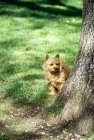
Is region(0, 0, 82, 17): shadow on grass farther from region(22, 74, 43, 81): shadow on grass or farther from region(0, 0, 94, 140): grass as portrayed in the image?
region(22, 74, 43, 81): shadow on grass

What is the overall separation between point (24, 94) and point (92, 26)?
2.25 meters

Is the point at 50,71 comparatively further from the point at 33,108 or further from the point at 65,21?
the point at 65,21

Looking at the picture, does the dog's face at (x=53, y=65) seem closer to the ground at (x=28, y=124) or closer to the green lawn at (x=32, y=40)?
the green lawn at (x=32, y=40)

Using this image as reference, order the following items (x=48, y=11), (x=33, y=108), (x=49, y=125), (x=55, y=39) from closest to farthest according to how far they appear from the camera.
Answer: (x=49, y=125) < (x=33, y=108) < (x=55, y=39) < (x=48, y=11)

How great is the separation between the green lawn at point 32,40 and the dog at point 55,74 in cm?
19

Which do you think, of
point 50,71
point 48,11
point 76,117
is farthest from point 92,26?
point 48,11

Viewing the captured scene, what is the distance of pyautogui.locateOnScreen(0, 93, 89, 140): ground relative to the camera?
5.05 m

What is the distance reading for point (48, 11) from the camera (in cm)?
1410

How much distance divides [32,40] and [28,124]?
5051 mm

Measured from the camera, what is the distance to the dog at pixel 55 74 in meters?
6.43

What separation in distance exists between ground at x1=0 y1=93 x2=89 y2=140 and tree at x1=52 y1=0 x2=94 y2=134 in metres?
0.20

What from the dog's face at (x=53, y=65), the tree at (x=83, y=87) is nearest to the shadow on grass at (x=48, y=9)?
the dog's face at (x=53, y=65)

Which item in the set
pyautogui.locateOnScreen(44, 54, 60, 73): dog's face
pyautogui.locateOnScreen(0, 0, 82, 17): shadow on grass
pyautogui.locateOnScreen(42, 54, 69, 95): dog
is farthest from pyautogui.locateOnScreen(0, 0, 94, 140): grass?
pyautogui.locateOnScreen(44, 54, 60, 73): dog's face

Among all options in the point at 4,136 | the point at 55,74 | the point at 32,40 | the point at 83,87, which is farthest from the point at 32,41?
the point at 4,136
